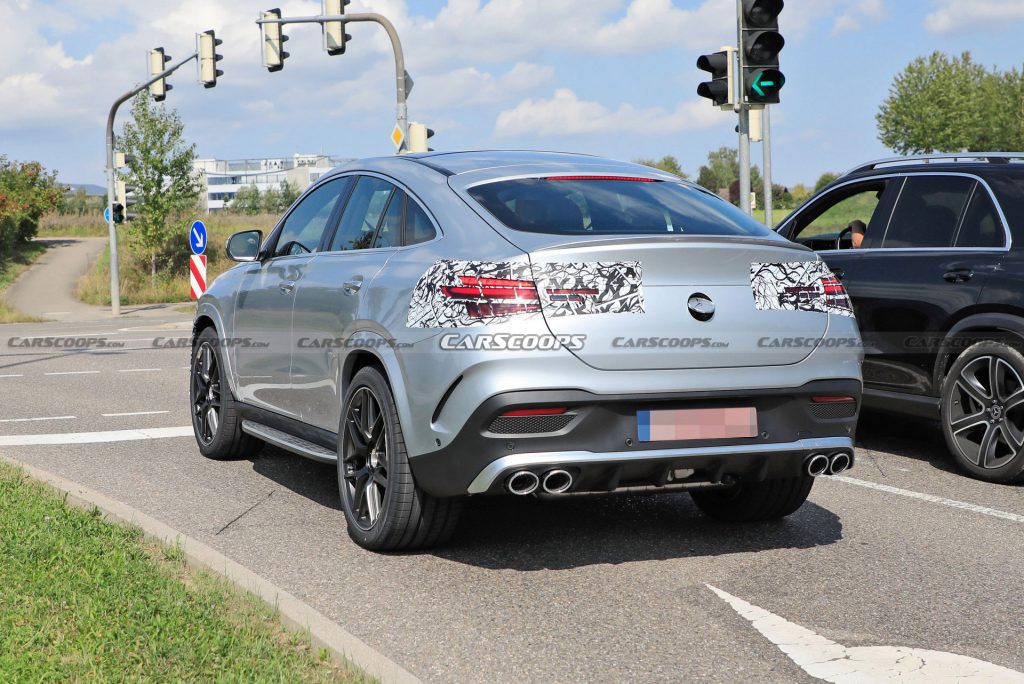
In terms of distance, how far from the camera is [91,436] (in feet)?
29.5

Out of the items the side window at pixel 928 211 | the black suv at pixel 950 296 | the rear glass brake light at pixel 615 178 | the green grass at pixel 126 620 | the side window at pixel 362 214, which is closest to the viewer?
the green grass at pixel 126 620

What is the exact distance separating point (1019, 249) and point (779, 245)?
8.50 feet

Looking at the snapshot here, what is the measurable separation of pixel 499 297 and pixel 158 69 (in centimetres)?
2426

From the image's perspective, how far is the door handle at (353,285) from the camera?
5578 mm

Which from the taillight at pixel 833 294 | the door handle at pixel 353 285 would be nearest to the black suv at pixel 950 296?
the taillight at pixel 833 294

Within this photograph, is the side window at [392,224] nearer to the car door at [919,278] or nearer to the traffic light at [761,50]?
the car door at [919,278]

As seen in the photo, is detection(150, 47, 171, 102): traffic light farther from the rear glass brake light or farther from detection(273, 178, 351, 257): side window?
the rear glass brake light

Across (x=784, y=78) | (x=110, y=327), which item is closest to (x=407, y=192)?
(x=784, y=78)

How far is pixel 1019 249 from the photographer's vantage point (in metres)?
6.98

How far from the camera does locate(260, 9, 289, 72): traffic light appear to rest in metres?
22.3

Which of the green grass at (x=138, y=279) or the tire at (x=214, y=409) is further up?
the green grass at (x=138, y=279)

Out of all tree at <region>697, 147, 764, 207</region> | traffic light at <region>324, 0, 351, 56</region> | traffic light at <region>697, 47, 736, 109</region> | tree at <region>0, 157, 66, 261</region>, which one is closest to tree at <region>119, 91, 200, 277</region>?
tree at <region>0, 157, 66, 261</region>

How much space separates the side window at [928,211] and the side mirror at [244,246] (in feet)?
13.2

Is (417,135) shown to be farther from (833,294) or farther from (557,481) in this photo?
(557,481)
